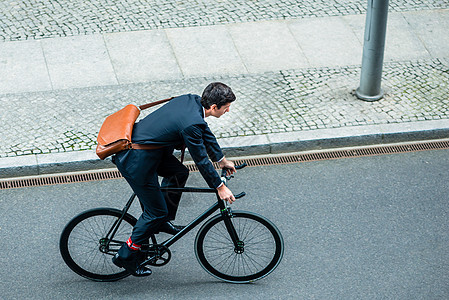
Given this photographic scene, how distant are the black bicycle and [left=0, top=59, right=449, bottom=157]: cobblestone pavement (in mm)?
1829

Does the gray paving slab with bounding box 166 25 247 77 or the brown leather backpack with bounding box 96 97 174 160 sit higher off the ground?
the brown leather backpack with bounding box 96 97 174 160

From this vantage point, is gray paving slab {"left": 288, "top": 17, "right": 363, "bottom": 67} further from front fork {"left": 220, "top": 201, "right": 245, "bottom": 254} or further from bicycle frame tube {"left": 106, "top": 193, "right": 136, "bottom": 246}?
bicycle frame tube {"left": 106, "top": 193, "right": 136, "bottom": 246}

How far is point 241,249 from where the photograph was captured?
218 inches

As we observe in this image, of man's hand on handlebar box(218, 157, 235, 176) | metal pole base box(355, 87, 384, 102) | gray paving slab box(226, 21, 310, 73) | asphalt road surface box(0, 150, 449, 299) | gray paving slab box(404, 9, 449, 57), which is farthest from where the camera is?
gray paving slab box(404, 9, 449, 57)

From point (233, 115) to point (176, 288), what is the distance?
9.10 feet

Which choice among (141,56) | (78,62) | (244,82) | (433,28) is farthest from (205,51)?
(433,28)

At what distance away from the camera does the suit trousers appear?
195 inches

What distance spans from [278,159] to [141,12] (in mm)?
3843

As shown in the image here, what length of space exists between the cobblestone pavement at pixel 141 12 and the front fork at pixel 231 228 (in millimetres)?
4971

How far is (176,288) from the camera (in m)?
5.62

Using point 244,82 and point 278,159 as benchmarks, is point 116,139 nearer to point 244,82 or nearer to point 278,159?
point 278,159

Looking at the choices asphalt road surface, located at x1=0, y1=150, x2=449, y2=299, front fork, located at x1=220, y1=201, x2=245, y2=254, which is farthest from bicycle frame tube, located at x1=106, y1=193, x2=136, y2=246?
front fork, located at x1=220, y1=201, x2=245, y2=254

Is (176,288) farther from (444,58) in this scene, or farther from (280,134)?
(444,58)

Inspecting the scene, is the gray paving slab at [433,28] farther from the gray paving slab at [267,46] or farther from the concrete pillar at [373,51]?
the gray paving slab at [267,46]
